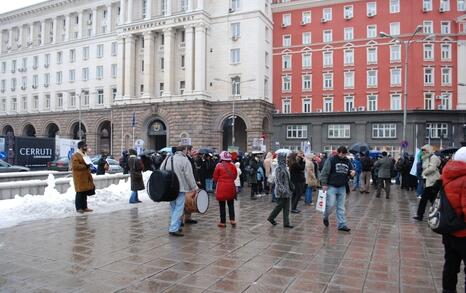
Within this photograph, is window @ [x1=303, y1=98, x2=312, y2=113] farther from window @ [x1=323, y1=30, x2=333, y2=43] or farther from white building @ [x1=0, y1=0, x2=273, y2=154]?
window @ [x1=323, y1=30, x2=333, y2=43]

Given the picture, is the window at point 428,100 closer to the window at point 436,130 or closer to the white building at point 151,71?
the window at point 436,130

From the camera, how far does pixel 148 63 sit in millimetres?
46906

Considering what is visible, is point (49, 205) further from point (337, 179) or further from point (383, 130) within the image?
point (383, 130)

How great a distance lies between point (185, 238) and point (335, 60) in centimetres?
4094

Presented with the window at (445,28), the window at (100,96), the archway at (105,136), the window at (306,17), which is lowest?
the archway at (105,136)

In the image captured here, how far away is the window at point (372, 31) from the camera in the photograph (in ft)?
143

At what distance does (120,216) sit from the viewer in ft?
34.1

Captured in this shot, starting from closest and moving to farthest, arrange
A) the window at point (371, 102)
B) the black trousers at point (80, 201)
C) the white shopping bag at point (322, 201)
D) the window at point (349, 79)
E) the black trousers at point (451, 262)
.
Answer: the black trousers at point (451, 262), the white shopping bag at point (322, 201), the black trousers at point (80, 201), the window at point (371, 102), the window at point (349, 79)

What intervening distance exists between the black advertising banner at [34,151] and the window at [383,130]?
3166 cm

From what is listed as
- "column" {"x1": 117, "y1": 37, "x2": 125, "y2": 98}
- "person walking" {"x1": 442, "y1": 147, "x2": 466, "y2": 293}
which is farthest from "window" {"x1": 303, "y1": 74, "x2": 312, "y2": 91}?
"person walking" {"x1": 442, "y1": 147, "x2": 466, "y2": 293}

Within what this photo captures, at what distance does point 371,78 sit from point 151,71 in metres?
25.4

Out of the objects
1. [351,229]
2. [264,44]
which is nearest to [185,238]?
[351,229]

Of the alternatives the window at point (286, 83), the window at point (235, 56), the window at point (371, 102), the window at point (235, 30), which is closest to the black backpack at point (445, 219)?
the window at point (371, 102)

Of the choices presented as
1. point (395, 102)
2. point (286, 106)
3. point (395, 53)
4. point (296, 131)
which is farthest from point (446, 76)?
point (286, 106)
